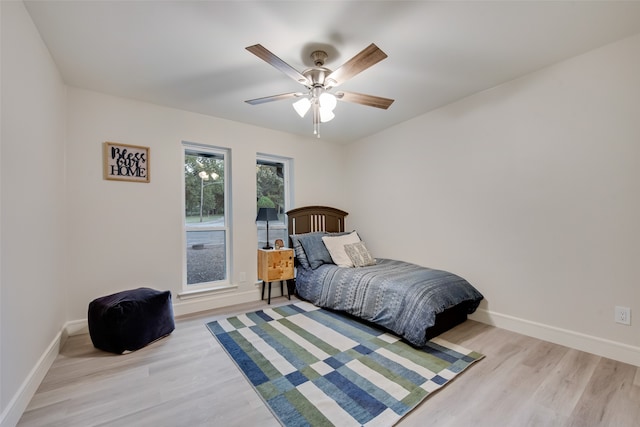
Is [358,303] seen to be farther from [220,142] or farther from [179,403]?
[220,142]

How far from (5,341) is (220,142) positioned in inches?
102

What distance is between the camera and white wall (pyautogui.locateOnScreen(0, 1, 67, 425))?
1.43 metres

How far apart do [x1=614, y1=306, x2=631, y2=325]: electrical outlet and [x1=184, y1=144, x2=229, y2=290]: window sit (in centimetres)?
374

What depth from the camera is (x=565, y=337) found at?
2.29 metres

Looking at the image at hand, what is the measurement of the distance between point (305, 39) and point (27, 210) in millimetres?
2132

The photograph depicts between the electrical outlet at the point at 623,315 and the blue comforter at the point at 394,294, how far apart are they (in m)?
0.93

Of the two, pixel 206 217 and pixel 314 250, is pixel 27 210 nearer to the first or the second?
pixel 206 217

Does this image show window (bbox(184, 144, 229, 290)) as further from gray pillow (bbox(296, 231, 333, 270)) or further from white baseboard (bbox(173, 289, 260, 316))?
gray pillow (bbox(296, 231, 333, 270))

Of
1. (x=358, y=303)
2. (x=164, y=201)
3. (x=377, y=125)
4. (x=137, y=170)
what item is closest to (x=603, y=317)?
(x=358, y=303)

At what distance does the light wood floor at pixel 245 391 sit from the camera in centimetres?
149

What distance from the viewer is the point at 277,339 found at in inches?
95.7

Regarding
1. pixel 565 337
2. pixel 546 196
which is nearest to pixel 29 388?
pixel 565 337

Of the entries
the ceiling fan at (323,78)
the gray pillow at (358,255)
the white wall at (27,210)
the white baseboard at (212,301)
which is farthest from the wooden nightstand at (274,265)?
the white wall at (27,210)

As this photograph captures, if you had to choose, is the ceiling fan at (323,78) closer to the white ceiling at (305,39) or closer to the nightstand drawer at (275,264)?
the white ceiling at (305,39)
